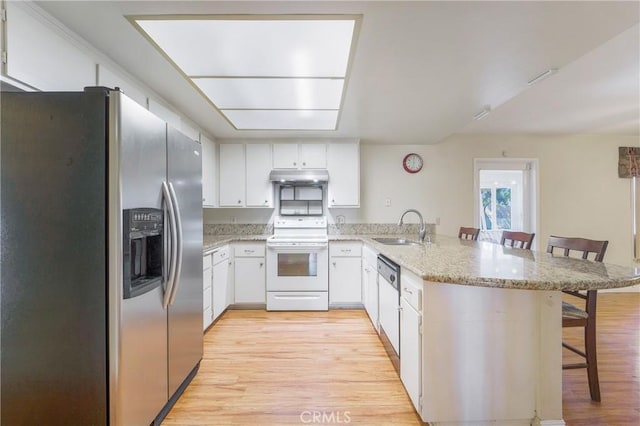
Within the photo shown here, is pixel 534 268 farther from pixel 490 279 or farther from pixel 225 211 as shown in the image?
pixel 225 211

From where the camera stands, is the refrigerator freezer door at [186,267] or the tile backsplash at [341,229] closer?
the refrigerator freezer door at [186,267]

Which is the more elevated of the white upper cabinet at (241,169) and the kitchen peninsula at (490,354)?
the white upper cabinet at (241,169)

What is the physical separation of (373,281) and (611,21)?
239cm

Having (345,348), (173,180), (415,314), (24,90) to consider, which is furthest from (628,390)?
(24,90)

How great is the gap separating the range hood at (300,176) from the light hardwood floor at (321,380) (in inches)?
70.0

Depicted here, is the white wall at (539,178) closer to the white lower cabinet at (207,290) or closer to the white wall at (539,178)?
the white wall at (539,178)

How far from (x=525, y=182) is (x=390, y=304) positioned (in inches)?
141

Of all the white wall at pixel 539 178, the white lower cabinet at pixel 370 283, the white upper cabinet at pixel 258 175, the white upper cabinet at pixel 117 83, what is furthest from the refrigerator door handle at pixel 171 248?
the white wall at pixel 539 178

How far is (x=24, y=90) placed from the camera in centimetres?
137

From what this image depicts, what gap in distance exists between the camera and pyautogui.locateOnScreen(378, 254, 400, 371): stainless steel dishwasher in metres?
1.96

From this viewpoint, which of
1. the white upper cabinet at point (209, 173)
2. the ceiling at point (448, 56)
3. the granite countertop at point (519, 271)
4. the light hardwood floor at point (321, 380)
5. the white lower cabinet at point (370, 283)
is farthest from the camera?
the white upper cabinet at point (209, 173)

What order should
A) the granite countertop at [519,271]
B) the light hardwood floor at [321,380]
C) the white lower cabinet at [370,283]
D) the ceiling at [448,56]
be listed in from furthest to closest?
the white lower cabinet at [370,283]
the light hardwood floor at [321,380]
the ceiling at [448,56]
the granite countertop at [519,271]

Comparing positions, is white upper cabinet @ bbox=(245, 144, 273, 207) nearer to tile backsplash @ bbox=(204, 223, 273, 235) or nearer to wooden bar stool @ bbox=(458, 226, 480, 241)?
tile backsplash @ bbox=(204, 223, 273, 235)

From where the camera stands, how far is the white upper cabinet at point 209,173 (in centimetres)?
339
